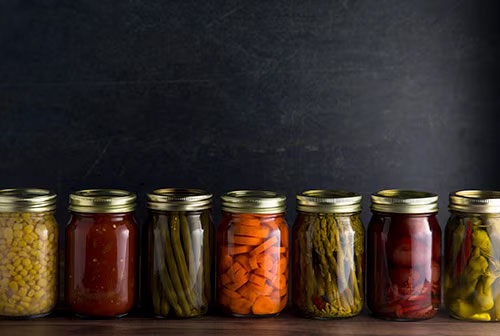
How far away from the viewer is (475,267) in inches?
45.6

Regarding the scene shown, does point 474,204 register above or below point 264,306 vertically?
above

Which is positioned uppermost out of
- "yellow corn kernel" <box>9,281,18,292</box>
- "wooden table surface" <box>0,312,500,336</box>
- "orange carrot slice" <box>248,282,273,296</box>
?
"yellow corn kernel" <box>9,281,18,292</box>

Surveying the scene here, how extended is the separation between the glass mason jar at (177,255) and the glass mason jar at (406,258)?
32 cm

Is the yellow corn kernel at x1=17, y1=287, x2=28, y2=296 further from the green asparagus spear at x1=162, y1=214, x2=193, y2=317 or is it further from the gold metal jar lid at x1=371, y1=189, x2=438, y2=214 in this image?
the gold metal jar lid at x1=371, y1=189, x2=438, y2=214

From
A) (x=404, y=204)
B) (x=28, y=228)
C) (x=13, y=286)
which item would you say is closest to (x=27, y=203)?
(x=28, y=228)

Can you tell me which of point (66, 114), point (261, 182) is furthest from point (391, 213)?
point (66, 114)

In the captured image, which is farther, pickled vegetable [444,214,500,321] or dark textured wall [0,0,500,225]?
dark textured wall [0,0,500,225]

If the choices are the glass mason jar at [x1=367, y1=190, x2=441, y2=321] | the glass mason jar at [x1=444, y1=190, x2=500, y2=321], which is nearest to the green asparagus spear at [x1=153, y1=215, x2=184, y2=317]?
the glass mason jar at [x1=367, y1=190, x2=441, y2=321]

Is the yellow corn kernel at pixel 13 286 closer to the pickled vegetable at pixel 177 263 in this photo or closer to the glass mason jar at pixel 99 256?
the glass mason jar at pixel 99 256

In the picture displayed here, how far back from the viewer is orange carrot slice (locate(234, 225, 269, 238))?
3.83 ft

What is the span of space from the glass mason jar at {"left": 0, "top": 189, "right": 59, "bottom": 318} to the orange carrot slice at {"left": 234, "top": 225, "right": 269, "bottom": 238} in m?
0.34

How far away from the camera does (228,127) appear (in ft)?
4.85

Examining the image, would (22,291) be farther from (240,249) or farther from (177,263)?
(240,249)

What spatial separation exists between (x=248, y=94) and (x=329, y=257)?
1.56 ft
